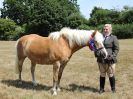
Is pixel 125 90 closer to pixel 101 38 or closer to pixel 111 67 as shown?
pixel 111 67

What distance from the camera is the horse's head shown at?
9.21 m

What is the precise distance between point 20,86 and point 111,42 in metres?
3.35

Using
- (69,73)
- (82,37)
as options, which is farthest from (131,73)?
(82,37)

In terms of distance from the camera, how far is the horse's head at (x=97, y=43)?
9.21m

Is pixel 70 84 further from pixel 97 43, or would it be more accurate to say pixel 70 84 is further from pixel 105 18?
pixel 105 18

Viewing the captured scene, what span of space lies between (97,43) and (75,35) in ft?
2.43

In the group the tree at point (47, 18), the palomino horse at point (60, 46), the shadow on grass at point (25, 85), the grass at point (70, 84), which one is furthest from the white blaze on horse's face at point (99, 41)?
the tree at point (47, 18)

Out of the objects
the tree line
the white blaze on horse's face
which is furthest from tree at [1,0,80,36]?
the white blaze on horse's face

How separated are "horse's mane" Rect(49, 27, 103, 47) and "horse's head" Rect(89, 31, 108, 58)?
170 mm

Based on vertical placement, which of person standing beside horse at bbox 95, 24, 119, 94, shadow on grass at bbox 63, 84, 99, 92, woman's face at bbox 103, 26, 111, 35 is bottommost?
shadow on grass at bbox 63, 84, 99, 92

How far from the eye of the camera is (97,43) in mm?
9242

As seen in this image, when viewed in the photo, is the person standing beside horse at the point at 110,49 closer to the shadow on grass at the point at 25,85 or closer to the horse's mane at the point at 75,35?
the horse's mane at the point at 75,35

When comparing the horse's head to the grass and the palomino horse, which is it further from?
the grass

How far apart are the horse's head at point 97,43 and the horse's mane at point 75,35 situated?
17 cm
